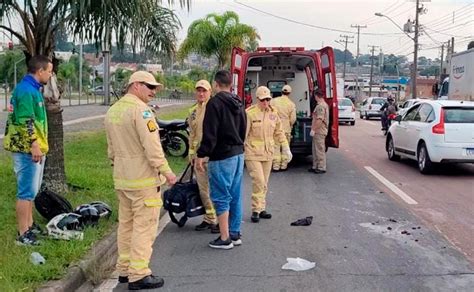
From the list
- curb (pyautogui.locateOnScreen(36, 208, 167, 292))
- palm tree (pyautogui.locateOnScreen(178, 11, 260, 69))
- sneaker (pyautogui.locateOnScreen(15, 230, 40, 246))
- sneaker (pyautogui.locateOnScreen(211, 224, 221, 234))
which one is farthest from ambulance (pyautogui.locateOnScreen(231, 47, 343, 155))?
palm tree (pyautogui.locateOnScreen(178, 11, 260, 69))

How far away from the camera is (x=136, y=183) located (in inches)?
207

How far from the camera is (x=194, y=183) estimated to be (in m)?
7.32

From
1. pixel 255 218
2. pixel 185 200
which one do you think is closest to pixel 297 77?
pixel 255 218

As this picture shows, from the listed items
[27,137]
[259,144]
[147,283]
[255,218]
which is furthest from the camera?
[255,218]

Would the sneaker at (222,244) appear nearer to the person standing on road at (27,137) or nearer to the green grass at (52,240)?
the green grass at (52,240)

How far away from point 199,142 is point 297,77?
8.32 metres

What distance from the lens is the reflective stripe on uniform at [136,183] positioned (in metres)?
5.27

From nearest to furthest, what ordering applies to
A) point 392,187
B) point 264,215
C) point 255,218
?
1. point 255,218
2. point 264,215
3. point 392,187

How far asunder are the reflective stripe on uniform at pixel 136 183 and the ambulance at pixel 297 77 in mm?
7639

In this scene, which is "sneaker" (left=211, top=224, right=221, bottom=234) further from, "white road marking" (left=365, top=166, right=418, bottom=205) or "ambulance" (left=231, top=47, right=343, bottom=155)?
"ambulance" (left=231, top=47, right=343, bottom=155)

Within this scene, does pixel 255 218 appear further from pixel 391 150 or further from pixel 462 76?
pixel 462 76

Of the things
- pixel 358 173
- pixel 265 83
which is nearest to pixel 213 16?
pixel 265 83

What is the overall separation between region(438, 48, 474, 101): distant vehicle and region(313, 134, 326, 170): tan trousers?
1157 centimetres

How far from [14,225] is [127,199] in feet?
6.91
